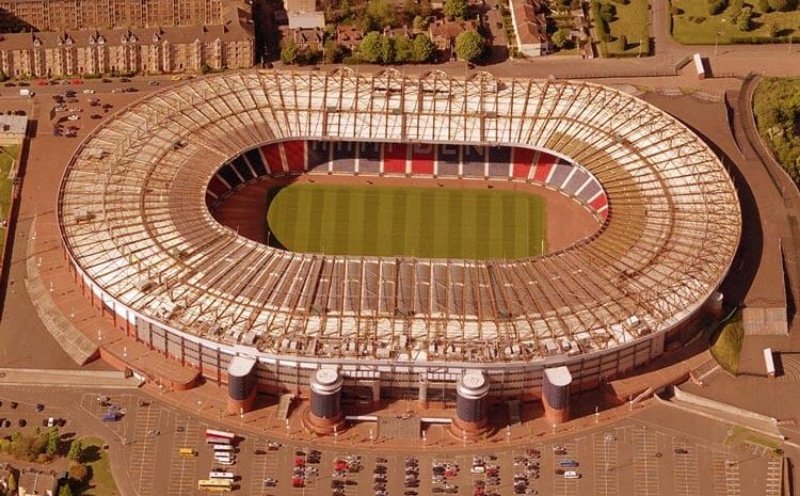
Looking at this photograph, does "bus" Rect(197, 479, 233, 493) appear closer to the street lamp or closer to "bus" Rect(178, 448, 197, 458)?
"bus" Rect(178, 448, 197, 458)

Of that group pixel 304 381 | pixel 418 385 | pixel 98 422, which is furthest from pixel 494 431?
pixel 98 422

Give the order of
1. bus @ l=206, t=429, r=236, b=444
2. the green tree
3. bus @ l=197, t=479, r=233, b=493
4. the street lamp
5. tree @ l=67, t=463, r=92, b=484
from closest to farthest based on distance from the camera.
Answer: bus @ l=197, t=479, r=233, b=493 < tree @ l=67, t=463, r=92, b=484 < the green tree < bus @ l=206, t=429, r=236, b=444 < the street lamp

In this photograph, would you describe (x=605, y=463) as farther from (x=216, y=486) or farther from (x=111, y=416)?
(x=111, y=416)

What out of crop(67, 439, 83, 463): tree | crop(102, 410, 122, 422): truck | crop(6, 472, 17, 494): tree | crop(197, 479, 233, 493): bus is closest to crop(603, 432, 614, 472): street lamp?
crop(197, 479, 233, 493): bus

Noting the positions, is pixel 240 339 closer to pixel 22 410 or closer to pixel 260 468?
pixel 260 468

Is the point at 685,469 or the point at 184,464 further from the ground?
the point at 685,469

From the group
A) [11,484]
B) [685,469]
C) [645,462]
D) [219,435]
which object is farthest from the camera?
[219,435]

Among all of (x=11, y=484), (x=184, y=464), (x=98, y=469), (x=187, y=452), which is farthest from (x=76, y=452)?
(x=187, y=452)

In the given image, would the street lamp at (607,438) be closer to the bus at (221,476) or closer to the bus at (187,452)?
the bus at (221,476)
